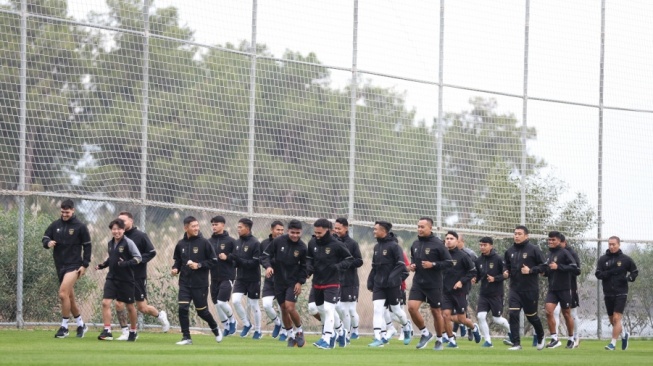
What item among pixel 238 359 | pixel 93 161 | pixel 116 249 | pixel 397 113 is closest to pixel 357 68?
pixel 397 113

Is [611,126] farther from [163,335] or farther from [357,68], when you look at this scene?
[163,335]

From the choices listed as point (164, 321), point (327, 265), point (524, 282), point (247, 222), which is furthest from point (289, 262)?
point (524, 282)

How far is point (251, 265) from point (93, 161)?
3.72m

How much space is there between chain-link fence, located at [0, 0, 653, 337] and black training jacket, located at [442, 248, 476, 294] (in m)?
3.06

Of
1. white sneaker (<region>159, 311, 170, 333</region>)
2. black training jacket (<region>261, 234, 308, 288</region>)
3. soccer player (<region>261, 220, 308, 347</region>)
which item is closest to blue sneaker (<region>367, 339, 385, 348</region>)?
soccer player (<region>261, 220, 308, 347</region>)

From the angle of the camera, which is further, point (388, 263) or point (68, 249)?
point (388, 263)

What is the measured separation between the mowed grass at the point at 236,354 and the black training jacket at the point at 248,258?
5.37ft

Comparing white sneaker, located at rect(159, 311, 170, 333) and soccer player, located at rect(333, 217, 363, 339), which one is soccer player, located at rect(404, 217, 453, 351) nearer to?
soccer player, located at rect(333, 217, 363, 339)

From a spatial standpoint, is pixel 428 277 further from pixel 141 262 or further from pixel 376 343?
pixel 141 262

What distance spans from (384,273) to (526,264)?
10.0 ft

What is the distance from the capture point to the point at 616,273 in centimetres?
2542

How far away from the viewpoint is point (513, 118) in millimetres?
30938

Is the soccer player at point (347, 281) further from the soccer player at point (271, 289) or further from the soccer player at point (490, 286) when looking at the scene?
the soccer player at point (490, 286)

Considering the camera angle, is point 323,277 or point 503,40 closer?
point 323,277
